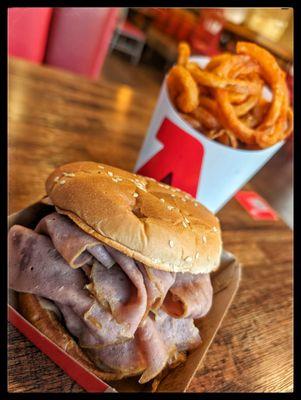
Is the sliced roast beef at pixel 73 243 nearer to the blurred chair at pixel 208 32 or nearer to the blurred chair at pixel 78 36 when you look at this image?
the blurred chair at pixel 78 36

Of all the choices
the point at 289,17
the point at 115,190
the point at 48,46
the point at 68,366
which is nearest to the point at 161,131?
the point at 115,190

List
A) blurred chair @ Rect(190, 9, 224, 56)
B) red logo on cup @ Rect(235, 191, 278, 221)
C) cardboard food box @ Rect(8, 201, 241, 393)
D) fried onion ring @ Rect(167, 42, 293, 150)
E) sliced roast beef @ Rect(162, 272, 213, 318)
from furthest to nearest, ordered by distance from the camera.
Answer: blurred chair @ Rect(190, 9, 224, 56)
red logo on cup @ Rect(235, 191, 278, 221)
fried onion ring @ Rect(167, 42, 293, 150)
sliced roast beef @ Rect(162, 272, 213, 318)
cardboard food box @ Rect(8, 201, 241, 393)

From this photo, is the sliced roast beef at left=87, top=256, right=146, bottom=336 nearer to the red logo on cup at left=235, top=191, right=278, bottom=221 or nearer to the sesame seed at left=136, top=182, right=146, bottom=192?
the sesame seed at left=136, top=182, right=146, bottom=192

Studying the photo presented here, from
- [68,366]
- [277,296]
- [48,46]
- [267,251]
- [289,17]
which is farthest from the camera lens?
[48,46]

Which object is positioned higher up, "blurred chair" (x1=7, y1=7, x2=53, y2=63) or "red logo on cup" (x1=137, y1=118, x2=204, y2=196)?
→ "red logo on cup" (x1=137, y1=118, x2=204, y2=196)

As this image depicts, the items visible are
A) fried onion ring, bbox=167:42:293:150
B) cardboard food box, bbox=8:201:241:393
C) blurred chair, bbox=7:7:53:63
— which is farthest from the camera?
blurred chair, bbox=7:7:53:63

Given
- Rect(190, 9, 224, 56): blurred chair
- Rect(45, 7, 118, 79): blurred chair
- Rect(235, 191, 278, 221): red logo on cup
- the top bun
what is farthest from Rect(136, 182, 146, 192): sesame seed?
Rect(190, 9, 224, 56): blurred chair

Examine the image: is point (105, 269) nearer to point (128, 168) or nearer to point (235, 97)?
point (235, 97)

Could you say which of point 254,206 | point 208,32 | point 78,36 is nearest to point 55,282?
point 254,206
